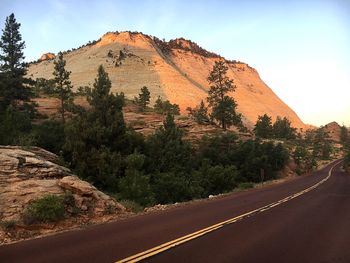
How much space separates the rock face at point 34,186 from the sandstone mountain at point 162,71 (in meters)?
75.4

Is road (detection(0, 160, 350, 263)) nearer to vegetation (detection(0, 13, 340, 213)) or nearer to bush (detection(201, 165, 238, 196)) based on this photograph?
vegetation (detection(0, 13, 340, 213))

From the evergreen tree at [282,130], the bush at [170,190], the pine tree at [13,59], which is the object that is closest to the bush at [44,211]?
the bush at [170,190]

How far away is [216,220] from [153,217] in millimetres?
2015

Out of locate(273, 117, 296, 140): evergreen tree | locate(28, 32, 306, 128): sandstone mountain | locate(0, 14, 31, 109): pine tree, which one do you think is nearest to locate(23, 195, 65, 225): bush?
locate(0, 14, 31, 109): pine tree

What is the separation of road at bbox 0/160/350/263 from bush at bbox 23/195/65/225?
148 centimetres

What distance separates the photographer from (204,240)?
855 cm

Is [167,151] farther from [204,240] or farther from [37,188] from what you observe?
[204,240]

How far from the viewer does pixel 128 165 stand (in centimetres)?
2384

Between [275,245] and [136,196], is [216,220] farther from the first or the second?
[136,196]

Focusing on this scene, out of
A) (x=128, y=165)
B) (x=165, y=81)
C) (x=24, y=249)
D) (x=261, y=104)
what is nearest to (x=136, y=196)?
(x=128, y=165)

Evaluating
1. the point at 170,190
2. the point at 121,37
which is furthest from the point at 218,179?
the point at 121,37

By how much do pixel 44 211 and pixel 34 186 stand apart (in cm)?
193

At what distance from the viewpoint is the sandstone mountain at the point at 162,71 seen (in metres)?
99.9

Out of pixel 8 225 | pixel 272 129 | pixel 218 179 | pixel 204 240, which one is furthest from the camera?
pixel 272 129
